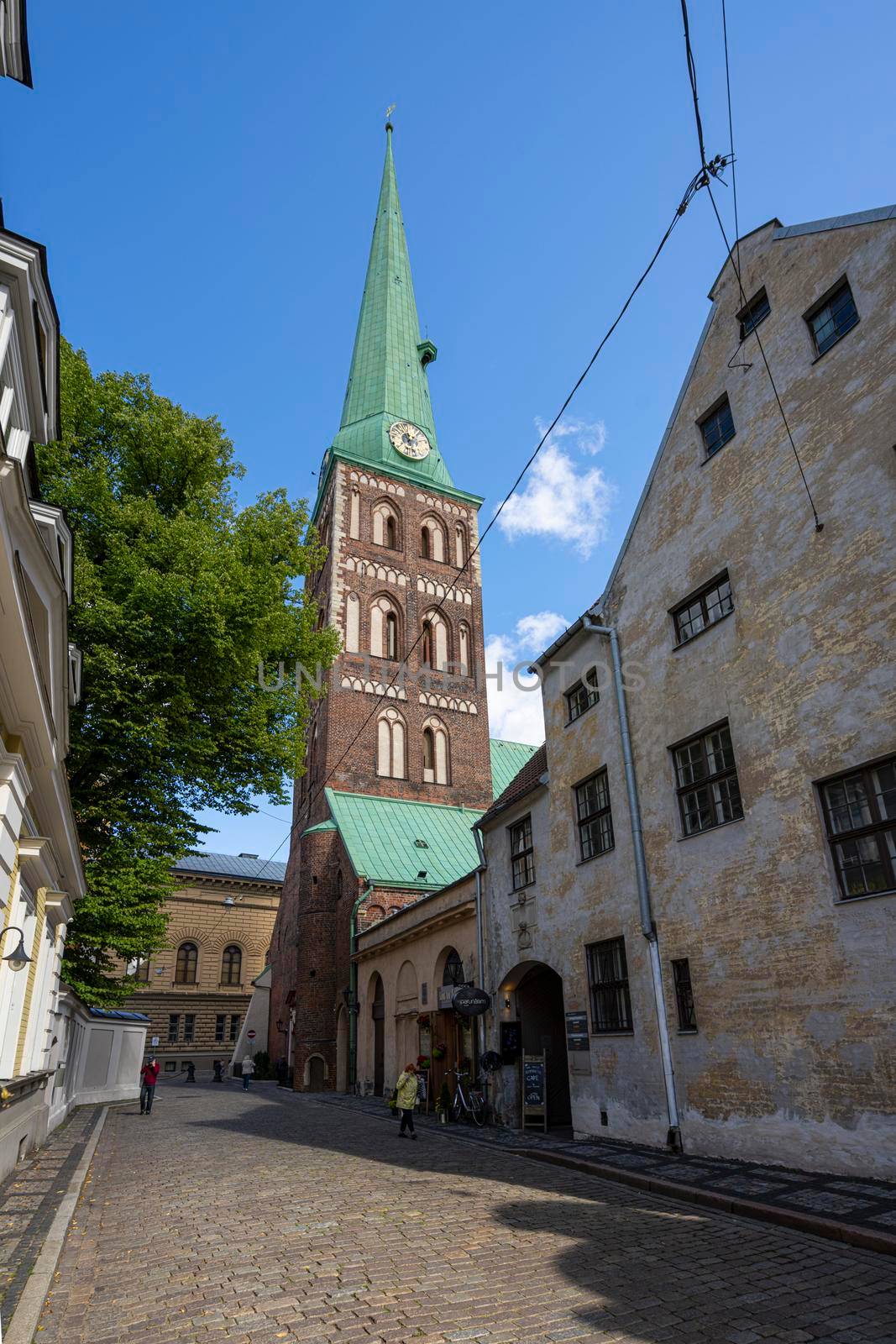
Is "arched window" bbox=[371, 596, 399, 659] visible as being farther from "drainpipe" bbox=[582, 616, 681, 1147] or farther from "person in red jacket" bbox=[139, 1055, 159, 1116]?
"drainpipe" bbox=[582, 616, 681, 1147]

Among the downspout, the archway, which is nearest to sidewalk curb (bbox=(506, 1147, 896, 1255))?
the downspout

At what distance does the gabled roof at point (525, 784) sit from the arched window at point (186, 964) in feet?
124

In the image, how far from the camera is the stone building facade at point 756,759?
9.61 m

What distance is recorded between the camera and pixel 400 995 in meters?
25.3

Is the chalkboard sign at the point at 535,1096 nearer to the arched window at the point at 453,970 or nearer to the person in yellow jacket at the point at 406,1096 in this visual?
the person in yellow jacket at the point at 406,1096

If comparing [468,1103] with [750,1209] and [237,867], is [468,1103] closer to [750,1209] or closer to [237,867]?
[750,1209]

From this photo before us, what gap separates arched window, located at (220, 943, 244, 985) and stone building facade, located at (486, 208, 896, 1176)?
4152 centimetres

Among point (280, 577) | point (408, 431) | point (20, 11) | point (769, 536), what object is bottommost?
point (769, 536)

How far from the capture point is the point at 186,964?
50.9 meters

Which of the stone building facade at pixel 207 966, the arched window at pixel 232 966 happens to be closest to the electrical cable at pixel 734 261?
the stone building facade at pixel 207 966

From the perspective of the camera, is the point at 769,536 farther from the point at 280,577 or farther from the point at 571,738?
the point at 280,577

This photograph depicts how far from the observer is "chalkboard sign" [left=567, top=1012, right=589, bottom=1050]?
14.4 metres

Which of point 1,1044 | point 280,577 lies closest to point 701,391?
point 280,577

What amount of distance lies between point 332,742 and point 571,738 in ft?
70.4
